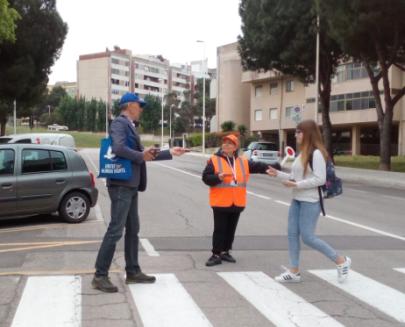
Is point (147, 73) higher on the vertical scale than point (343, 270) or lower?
higher

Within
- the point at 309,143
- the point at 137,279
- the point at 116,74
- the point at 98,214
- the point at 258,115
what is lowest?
the point at 98,214

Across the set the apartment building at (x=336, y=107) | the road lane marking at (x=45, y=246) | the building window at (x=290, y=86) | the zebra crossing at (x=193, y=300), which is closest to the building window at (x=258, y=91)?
the apartment building at (x=336, y=107)

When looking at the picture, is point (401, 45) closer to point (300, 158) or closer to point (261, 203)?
point (261, 203)

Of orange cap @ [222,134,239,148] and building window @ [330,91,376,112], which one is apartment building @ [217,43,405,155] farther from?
orange cap @ [222,134,239,148]

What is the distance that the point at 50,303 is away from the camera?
18.2ft

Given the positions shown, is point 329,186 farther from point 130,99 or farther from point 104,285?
point 104,285

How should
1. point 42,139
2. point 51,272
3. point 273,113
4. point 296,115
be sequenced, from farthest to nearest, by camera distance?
1. point 273,113
2. point 296,115
3. point 42,139
4. point 51,272

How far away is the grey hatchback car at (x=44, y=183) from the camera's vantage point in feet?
34.2

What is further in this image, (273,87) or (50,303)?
(273,87)

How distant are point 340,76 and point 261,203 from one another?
48924mm

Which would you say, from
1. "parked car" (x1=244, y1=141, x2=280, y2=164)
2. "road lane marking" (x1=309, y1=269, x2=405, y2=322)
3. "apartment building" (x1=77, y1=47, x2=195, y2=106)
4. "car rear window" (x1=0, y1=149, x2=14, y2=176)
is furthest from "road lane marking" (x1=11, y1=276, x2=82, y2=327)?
"apartment building" (x1=77, y1=47, x2=195, y2=106)

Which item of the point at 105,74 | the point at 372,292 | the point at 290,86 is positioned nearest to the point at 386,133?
the point at 372,292

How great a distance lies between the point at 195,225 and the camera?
36.3 feet

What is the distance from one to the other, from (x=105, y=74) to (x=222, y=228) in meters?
140
